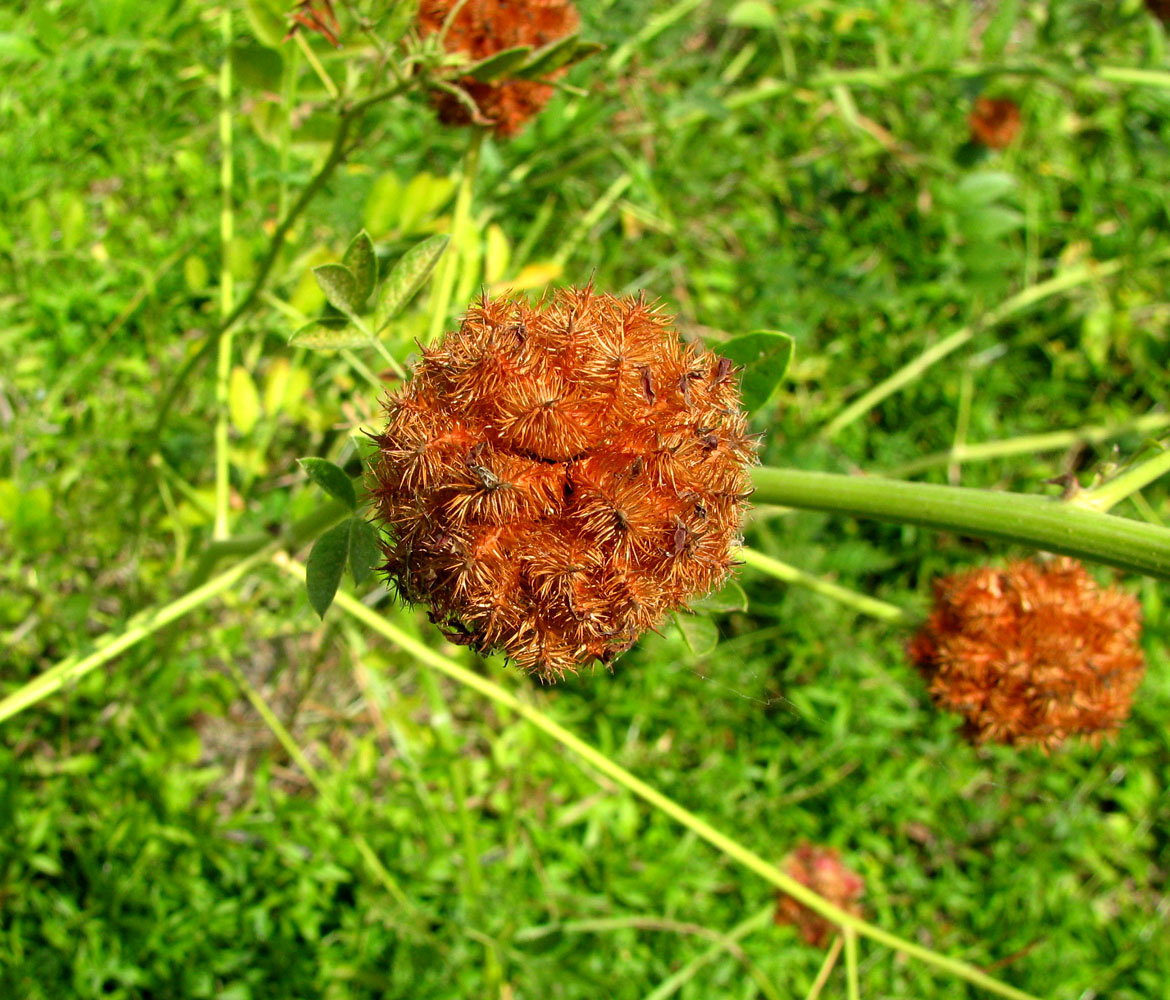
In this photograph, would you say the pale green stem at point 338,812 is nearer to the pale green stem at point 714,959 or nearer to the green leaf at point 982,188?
the pale green stem at point 714,959

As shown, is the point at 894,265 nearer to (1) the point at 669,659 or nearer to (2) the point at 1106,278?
(2) the point at 1106,278

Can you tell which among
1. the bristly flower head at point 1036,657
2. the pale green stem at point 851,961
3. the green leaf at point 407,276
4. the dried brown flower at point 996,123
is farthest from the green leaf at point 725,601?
the dried brown flower at point 996,123

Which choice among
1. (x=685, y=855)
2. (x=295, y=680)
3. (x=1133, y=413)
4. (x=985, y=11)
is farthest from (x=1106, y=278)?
(x=295, y=680)

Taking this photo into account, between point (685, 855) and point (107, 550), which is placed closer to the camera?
point (107, 550)


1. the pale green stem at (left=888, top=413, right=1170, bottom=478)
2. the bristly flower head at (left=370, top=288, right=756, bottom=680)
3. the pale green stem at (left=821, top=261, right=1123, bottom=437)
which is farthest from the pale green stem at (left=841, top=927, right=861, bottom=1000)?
the pale green stem at (left=821, top=261, right=1123, bottom=437)

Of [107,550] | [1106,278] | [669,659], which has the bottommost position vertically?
[669,659]

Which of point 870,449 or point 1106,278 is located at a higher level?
point 1106,278
